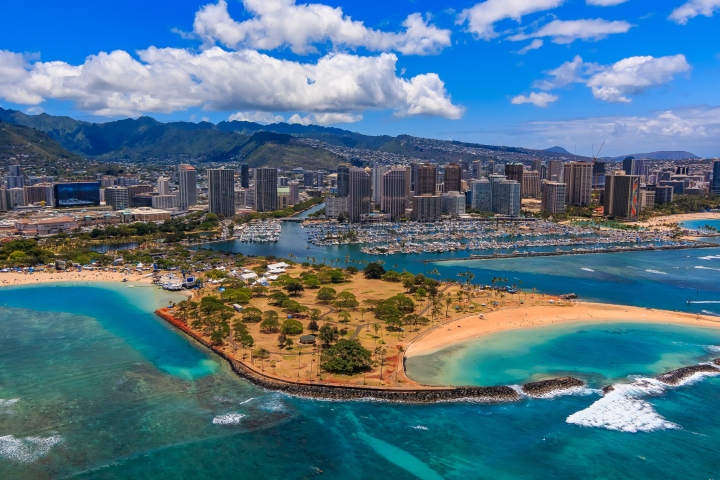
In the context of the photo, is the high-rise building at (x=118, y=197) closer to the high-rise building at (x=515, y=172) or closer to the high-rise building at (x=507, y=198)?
the high-rise building at (x=507, y=198)

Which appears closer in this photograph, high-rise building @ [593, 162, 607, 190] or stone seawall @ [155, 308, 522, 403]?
stone seawall @ [155, 308, 522, 403]

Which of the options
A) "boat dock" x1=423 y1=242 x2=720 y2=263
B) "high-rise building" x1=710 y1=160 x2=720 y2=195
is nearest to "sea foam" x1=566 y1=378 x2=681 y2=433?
"boat dock" x1=423 y1=242 x2=720 y2=263

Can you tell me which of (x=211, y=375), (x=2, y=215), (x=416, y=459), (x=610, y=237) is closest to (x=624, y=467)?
(x=416, y=459)

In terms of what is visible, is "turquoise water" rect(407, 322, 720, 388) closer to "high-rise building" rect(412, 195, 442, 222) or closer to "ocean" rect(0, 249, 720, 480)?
"ocean" rect(0, 249, 720, 480)

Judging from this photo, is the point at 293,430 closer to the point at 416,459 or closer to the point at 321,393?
the point at 321,393

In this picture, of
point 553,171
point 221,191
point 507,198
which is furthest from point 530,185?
point 221,191

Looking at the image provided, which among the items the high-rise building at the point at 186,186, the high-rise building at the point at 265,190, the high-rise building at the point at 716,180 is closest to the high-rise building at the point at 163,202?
the high-rise building at the point at 186,186
